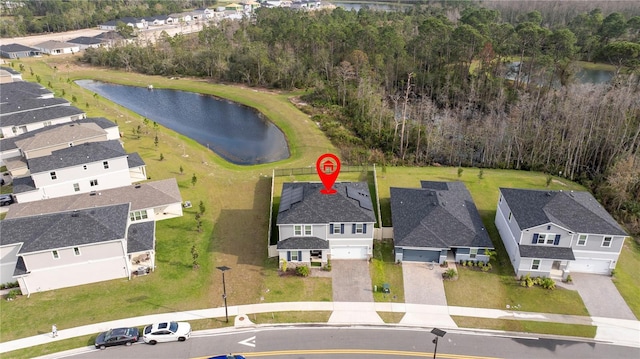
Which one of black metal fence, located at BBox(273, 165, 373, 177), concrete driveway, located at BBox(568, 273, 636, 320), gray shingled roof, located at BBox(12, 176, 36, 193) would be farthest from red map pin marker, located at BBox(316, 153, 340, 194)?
gray shingled roof, located at BBox(12, 176, 36, 193)

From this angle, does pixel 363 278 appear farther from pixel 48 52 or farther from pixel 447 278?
pixel 48 52

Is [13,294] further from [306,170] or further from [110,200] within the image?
[306,170]

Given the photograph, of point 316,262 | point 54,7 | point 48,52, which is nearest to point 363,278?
point 316,262

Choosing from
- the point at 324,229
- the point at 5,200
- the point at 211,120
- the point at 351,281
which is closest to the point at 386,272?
the point at 351,281

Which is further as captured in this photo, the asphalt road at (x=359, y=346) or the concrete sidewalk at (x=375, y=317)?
the concrete sidewalk at (x=375, y=317)

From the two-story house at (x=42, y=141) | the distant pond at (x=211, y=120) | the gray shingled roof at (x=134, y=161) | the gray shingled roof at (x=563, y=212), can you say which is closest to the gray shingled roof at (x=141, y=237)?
the gray shingled roof at (x=134, y=161)

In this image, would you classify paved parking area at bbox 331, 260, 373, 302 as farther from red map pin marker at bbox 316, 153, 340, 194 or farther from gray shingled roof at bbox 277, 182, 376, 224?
red map pin marker at bbox 316, 153, 340, 194

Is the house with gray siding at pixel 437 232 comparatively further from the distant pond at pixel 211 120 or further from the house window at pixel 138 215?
the distant pond at pixel 211 120
